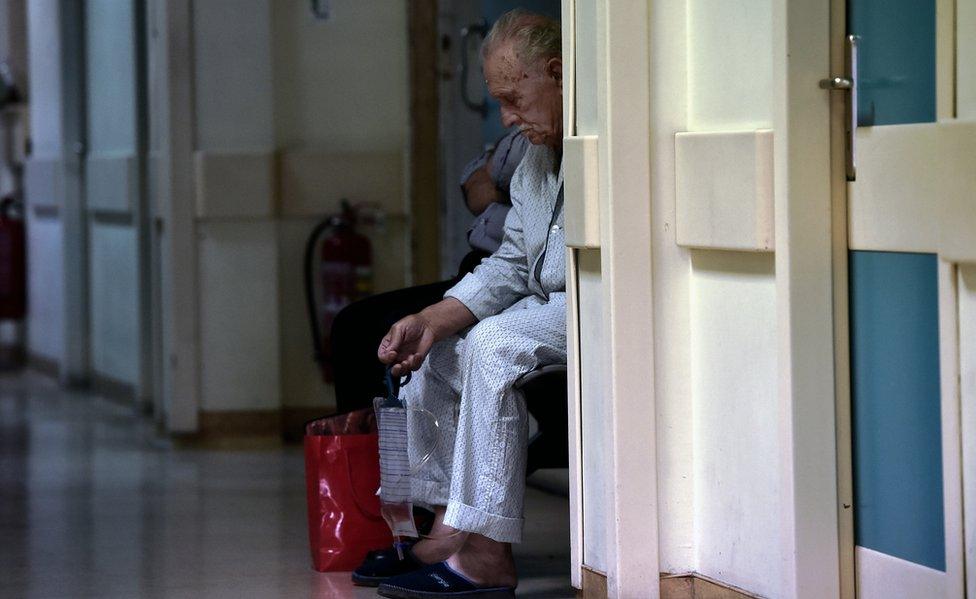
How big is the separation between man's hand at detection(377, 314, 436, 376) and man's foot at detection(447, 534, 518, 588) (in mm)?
380

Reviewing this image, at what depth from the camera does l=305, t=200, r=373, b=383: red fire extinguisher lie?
5.43 meters

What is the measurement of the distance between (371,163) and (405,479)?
2.42 metres

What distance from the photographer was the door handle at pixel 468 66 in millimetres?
5072

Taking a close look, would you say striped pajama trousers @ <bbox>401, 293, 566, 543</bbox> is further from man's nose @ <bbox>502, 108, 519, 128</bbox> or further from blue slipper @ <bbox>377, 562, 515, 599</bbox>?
man's nose @ <bbox>502, 108, 519, 128</bbox>

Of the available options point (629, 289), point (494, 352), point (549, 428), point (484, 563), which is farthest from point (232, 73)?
point (629, 289)

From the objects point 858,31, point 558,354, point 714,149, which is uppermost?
point 858,31

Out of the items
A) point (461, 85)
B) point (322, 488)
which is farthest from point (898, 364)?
point (461, 85)

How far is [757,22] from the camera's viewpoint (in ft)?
8.30

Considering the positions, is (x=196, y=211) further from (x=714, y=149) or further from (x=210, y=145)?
(x=714, y=149)

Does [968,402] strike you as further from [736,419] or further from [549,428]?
[549,428]

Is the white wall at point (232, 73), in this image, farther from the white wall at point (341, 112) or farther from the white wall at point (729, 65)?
the white wall at point (729, 65)

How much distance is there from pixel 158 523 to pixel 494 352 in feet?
5.20

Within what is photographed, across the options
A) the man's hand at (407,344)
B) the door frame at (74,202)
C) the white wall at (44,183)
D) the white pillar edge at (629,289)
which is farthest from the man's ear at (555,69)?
the white wall at (44,183)

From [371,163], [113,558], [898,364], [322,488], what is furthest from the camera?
[371,163]
